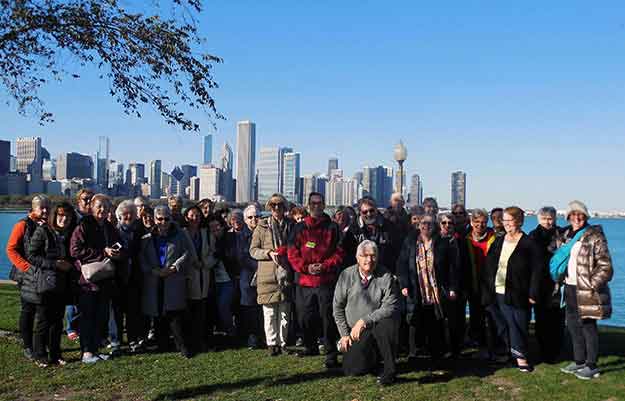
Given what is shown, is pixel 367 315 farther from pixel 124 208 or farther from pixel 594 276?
pixel 124 208

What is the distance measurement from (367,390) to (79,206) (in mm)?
4245

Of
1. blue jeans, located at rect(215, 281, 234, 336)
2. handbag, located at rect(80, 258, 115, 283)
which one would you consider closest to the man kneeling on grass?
blue jeans, located at rect(215, 281, 234, 336)

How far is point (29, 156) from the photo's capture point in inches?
6826

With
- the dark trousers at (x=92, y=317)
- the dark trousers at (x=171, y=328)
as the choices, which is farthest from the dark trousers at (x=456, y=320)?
the dark trousers at (x=92, y=317)

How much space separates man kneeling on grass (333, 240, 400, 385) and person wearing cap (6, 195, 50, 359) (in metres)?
3.45

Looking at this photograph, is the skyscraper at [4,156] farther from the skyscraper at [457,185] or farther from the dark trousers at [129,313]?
the dark trousers at [129,313]

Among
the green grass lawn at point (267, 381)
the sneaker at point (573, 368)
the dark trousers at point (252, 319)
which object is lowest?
the green grass lawn at point (267, 381)

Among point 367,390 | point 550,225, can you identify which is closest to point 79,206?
point 367,390

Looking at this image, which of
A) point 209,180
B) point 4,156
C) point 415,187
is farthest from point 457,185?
point 209,180

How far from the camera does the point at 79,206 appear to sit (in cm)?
744

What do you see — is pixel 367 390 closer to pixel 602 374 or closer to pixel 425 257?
pixel 425 257

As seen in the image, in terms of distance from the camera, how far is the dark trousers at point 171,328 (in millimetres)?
7312

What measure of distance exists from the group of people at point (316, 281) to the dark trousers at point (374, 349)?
0.01 metres

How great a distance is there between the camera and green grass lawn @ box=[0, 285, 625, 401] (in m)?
5.80
